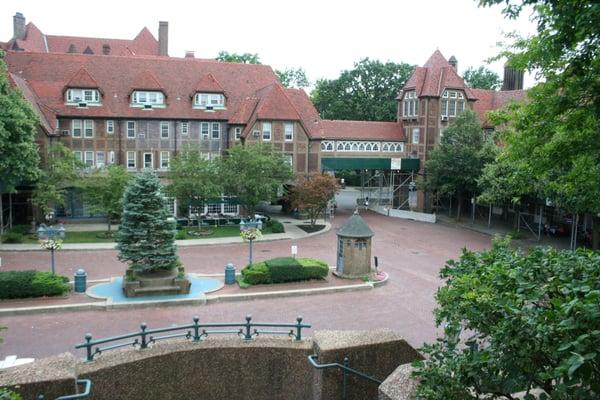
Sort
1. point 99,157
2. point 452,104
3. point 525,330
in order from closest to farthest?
point 525,330 → point 99,157 → point 452,104

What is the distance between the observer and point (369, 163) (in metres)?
45.9

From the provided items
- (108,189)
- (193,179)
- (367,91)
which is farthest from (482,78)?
(108,189)

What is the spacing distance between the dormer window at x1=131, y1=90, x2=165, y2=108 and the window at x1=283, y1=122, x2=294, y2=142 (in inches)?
376

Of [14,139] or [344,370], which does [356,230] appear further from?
[14,139]

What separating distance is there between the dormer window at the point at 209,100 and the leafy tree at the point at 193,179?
694 centimetres

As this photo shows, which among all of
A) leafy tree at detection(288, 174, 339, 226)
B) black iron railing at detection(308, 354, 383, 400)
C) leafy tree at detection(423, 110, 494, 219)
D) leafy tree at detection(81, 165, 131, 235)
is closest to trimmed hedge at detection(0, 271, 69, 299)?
leafy tree at detection(81, 165, 131, 235)

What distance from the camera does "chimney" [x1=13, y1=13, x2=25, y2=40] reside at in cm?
5975

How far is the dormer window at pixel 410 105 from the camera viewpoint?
156 feet

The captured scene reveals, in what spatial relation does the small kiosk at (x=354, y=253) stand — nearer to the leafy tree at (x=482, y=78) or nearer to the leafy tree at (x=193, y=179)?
the leafy tree at (x=193, y=179)

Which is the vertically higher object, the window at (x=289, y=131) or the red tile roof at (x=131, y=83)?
the red tile roof at (x=131, y=83)

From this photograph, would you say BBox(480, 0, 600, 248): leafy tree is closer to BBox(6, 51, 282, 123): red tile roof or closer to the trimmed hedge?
the trimmed hedge

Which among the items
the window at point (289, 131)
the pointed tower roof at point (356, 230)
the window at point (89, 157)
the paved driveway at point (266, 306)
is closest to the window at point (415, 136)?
the window at point (289, 131)

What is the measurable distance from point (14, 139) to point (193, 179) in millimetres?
10520

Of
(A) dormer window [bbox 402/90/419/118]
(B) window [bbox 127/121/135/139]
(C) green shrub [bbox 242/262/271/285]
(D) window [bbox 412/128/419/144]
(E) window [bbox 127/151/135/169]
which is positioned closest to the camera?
(C) green shrub [bbox 242/262/271/285]
